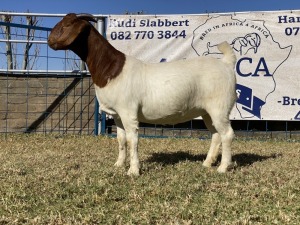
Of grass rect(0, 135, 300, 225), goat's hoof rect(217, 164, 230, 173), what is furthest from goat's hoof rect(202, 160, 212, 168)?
goat's hoof rect(217, 164, 230, 173)

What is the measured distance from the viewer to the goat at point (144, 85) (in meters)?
4.90

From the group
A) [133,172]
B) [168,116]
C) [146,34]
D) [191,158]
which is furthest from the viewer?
[146,34]

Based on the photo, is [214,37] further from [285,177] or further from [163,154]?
[285,177]

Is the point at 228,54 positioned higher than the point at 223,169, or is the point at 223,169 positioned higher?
the point at 228,54

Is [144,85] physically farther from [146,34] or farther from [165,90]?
[146,34]

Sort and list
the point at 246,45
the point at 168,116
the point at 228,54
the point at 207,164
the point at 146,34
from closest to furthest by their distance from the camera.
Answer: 1. the point at 168,116
2. the point at 228,54
3. the point at 207,164
4. the point at 246,45
5. the point at 146,34

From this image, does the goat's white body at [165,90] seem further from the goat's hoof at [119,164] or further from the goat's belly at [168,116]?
the goat's hoof at [119,164]

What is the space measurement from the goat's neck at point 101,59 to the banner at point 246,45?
385cm

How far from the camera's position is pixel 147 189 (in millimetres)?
4148

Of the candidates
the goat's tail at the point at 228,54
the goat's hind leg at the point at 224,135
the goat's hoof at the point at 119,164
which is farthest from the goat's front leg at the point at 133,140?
the goat's tail at the point at 228,54

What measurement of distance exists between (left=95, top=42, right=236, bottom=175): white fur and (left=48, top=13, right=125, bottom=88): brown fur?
4.5 inches

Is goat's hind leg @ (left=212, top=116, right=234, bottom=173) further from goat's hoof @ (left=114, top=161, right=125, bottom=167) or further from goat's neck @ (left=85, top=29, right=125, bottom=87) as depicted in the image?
goat's neck @ (left=85, top=29, right=125, bottom=87)

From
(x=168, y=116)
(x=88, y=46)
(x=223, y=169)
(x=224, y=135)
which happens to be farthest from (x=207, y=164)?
(x=88, y=46)

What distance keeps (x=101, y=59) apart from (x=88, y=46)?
24 cm
